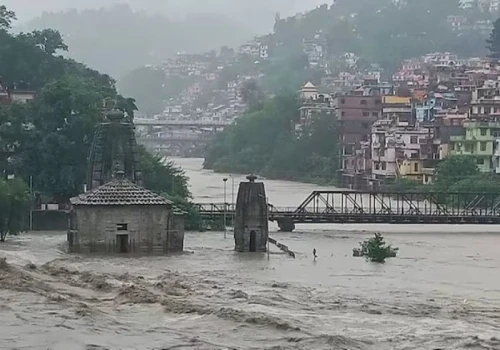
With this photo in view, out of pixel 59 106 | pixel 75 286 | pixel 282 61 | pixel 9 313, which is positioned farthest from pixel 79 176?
pixel 282 61

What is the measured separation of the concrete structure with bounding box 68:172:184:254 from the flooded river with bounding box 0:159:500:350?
1322mm

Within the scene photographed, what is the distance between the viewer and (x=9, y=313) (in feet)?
82.0

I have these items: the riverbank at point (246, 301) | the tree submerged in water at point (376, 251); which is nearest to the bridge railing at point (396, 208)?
the riverbank at point (246, 301)

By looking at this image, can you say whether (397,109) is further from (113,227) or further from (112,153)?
(113,227)

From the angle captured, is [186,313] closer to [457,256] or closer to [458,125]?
[457,256]

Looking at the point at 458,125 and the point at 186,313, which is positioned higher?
the point at 458,125

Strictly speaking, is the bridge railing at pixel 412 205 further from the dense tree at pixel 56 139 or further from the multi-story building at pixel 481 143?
the dense tree at pixel 56 139

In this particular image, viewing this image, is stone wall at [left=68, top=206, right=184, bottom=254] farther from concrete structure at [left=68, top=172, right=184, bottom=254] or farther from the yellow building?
the yellow building

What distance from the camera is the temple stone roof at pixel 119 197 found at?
37.2 metres

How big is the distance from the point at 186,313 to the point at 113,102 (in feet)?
92.3

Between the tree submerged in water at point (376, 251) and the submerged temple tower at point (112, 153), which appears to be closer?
the tree submerged in water at point (376, 251)

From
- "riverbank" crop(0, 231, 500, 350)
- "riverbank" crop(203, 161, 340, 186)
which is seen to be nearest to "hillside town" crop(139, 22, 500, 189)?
"riverbank" crop(203, 161, 340, 186)

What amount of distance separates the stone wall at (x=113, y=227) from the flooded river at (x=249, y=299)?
4.29ft

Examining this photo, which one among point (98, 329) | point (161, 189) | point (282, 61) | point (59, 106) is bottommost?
point (98, 329)
